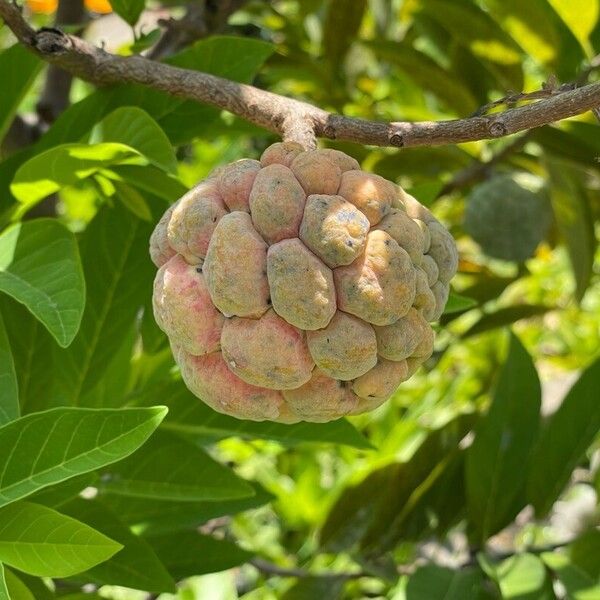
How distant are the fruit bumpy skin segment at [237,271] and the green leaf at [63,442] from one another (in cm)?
16

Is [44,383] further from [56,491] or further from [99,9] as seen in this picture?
[99,9]

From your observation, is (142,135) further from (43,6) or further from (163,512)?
(43,6)

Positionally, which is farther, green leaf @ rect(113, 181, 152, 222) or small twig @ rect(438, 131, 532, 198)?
small twig @ rect(438, 131, 532, 198)

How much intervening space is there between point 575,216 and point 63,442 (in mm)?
1412

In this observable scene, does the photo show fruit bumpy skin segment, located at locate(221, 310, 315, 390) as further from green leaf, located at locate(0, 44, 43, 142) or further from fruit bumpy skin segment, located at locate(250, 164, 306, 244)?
green leaf, located at locate(0, 44, 43, 142)

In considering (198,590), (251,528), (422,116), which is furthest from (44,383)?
(251,528)

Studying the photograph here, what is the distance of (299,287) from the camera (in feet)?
3.38

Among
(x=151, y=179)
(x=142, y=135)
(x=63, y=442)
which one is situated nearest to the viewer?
(x=63, y=442)

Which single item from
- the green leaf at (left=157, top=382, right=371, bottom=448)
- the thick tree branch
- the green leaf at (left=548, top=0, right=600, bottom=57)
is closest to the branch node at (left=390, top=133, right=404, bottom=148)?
the thick tree branch

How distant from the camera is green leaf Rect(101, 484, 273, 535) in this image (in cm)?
172

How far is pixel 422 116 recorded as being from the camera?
2650mm

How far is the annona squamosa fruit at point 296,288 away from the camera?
1.05m

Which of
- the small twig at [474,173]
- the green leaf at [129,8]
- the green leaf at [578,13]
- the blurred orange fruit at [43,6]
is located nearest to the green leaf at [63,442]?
the green leaf at [129,8]

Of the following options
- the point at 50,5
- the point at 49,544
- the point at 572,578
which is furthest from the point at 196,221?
the point at 50,5
